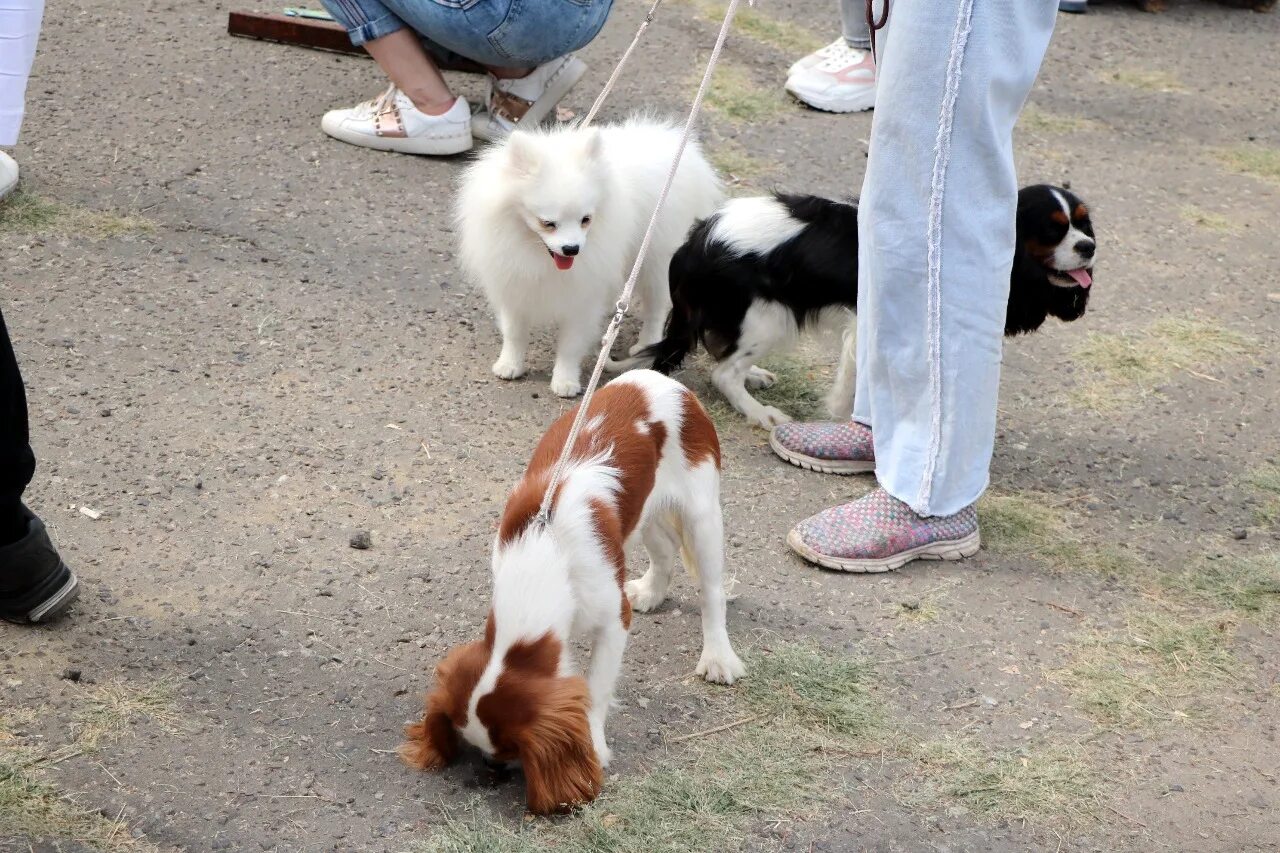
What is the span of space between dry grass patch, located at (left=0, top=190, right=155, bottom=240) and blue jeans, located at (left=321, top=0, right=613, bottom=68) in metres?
1.23

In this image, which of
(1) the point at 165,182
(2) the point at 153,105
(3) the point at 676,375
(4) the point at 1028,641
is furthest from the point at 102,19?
(4) the point at 1028,641

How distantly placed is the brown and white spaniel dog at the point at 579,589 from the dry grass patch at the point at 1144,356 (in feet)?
6.70

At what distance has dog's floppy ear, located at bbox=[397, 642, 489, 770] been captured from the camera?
7.30ft

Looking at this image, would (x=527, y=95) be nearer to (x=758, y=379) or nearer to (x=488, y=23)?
(x=488, y=23)

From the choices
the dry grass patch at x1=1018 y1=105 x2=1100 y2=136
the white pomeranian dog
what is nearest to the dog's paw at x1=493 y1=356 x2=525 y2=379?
the white pomeranian dog

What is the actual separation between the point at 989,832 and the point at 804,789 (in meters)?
0.35

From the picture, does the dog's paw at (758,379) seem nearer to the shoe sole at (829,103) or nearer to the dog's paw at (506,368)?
the dog's paw at (506,368)

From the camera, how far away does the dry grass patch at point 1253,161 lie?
6.47 meters

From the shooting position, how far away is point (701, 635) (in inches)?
119

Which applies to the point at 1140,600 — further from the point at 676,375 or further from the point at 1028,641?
the point at 676,375

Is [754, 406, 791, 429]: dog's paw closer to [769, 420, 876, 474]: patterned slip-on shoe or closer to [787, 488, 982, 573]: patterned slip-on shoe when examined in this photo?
[769, 420, 876, 474]: patterned slip-on shoe

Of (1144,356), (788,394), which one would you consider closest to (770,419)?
(788,394)

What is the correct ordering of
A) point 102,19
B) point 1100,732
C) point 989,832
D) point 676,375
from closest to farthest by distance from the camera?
point 989,832 < point 1100,732 < point 676,375 < point 102,19

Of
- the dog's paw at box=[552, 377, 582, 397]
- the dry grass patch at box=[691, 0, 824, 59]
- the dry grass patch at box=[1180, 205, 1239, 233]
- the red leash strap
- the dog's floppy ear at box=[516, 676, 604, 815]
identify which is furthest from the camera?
the dry grass patch at box=[691, 0, 824, 59]
